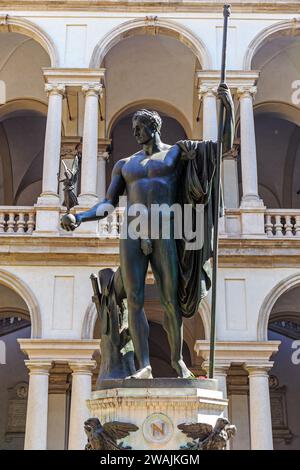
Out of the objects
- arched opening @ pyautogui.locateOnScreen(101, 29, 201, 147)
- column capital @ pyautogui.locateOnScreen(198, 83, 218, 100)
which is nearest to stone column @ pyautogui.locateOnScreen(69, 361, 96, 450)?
column capital @ pyautogui.locateOnScreen(198, 83, 218, 100)

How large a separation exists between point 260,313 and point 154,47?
7.33 m

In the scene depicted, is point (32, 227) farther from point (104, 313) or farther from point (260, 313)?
point (104, 313)

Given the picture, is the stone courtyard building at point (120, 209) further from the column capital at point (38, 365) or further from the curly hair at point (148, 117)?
the curly hair at point (148, 117)

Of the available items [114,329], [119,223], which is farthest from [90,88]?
[114,329]

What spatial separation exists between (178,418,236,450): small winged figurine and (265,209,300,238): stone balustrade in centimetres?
931

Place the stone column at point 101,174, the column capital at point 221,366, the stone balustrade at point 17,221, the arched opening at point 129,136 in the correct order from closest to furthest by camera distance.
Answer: the column capital at point 221,366, the stone balustrade at point 17,221, the stone column at point 101,174, the arched opening at point 129,136

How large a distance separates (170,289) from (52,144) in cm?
963

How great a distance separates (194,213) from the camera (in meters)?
4.52

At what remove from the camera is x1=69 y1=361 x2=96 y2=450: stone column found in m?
11.2

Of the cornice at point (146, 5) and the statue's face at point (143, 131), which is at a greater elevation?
the cornice at point (146, 5)

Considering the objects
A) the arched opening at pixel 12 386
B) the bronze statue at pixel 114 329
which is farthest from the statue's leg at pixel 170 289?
the arched opening at pixel 12 386

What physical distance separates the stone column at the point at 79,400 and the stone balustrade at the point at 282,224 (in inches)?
164

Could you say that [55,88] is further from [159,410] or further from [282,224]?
[159,410]

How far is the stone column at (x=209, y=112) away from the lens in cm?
1352
